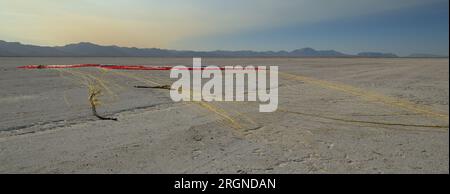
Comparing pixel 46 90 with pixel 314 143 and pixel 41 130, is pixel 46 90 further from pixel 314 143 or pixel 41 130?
pixel 314 143

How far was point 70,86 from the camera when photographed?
12.4 meters

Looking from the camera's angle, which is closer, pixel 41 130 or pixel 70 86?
pixel 41 130

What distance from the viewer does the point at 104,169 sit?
423 centimetres

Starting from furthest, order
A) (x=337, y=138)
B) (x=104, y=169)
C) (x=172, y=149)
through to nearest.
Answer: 1. (x=337, y=138)
2. (x=172, y=149)
3. (x=104, y=169)
